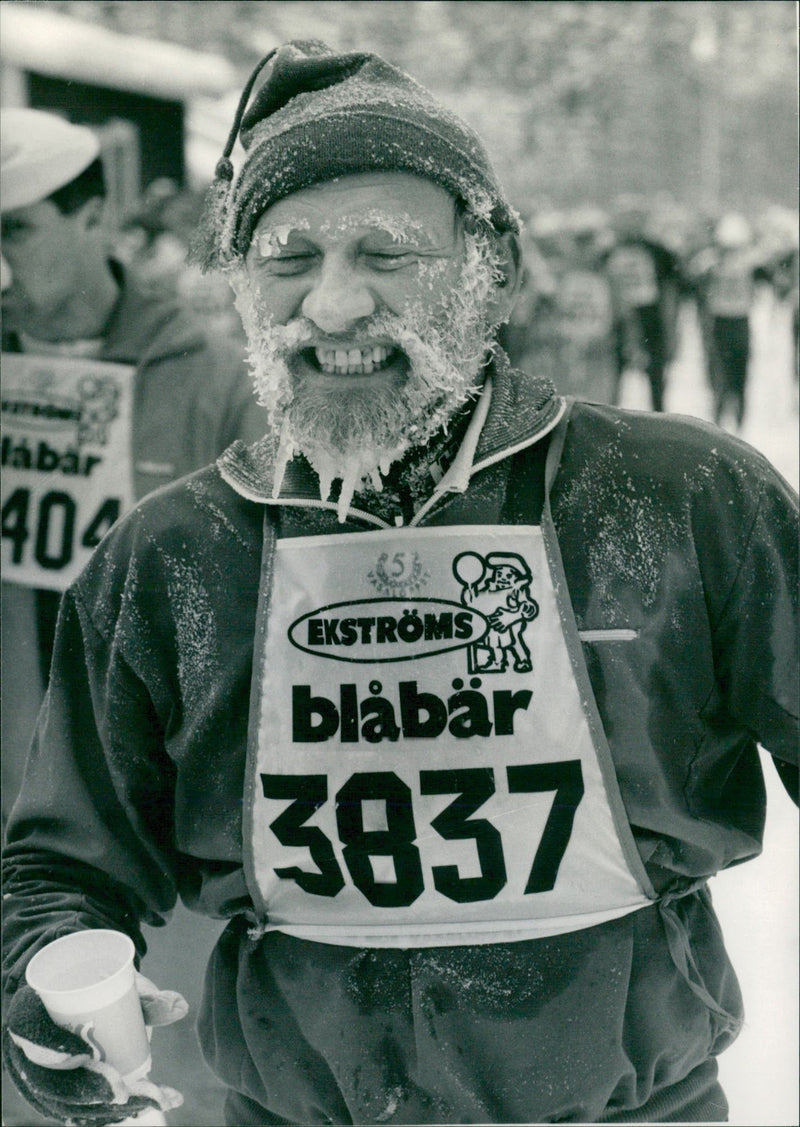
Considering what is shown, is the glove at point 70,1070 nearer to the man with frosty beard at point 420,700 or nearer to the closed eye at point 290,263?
the man with frosty beard at point 420,700

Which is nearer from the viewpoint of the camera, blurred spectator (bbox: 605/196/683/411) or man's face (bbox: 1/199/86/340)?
man's face (bbox: 1/199/86/340)

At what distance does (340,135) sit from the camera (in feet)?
3.88

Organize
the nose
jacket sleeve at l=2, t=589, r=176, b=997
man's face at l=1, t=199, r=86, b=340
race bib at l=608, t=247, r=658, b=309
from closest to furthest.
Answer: the nose
jacket sleeve at l=2, t=589, r=176, b=997
man's face at l=1, t=199, r=86, b=340
race bib at l=608, t=247, r=658, b=309

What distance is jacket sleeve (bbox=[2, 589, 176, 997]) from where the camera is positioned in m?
1.38

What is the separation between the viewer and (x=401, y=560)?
1308 millimetres

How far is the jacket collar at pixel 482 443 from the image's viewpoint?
4.26ft

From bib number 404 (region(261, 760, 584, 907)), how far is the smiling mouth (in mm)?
447

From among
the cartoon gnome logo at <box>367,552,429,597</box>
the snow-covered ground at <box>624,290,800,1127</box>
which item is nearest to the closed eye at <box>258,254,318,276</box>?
the cartoon gnome logo at <box>367,552,429,597</box>

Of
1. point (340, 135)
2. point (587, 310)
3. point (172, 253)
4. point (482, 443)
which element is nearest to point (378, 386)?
point (482, 443)

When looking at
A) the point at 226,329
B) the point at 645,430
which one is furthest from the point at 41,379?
the point at 645,430

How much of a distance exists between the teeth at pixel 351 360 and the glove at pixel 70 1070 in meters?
0.70

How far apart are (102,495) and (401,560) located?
512 mm

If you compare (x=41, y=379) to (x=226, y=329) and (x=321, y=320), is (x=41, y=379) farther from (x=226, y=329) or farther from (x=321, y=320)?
(x=321, y=320)

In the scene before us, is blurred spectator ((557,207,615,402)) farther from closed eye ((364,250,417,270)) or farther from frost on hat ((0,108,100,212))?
frost on hat ((0,108,100,212))
